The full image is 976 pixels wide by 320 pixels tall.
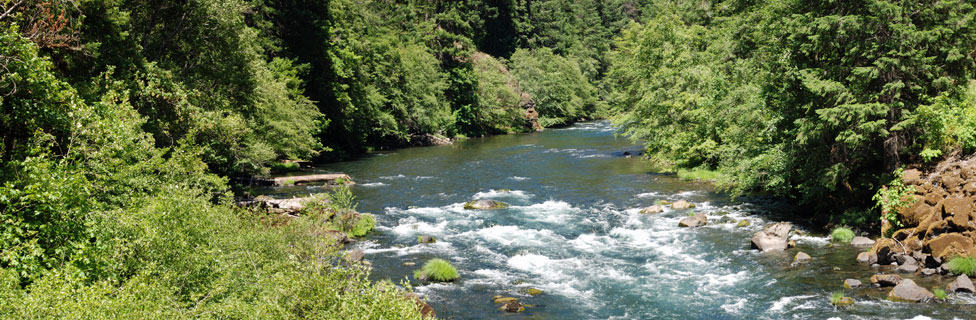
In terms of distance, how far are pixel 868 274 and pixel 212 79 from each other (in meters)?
22.4

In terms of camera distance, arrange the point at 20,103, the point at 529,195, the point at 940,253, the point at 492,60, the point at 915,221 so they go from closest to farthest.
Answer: the point at 20,103 < the point at 940,253 < the point at 915,221 < the point at 529,195 < the point at 492,60

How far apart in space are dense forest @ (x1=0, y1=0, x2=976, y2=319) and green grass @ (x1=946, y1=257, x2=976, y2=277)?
164 inches

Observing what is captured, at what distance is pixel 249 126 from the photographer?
27281 mm

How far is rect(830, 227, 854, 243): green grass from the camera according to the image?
64.9 ft

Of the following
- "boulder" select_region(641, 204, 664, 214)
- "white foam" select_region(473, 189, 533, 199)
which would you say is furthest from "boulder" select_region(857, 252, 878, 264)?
"white foam" select_region(473, 189, 533, 199)

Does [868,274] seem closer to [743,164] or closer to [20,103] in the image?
[743,164]

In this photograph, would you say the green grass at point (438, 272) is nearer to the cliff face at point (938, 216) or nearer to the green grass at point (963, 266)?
the cliff face at point (938, 216)

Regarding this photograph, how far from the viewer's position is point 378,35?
62.4m

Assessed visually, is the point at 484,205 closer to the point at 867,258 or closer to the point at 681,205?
the point at 681,205

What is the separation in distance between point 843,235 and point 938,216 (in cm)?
308

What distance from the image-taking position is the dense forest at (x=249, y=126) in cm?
1014

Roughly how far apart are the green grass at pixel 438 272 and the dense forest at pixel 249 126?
6.89 feet

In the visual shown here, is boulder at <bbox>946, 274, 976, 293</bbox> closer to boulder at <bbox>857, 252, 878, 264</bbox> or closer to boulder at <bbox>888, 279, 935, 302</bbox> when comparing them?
boulder at <bbox>888, 279, 935, 302</bbox>

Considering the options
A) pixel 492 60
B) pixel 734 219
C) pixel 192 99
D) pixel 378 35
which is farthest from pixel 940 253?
pixel 492 60
